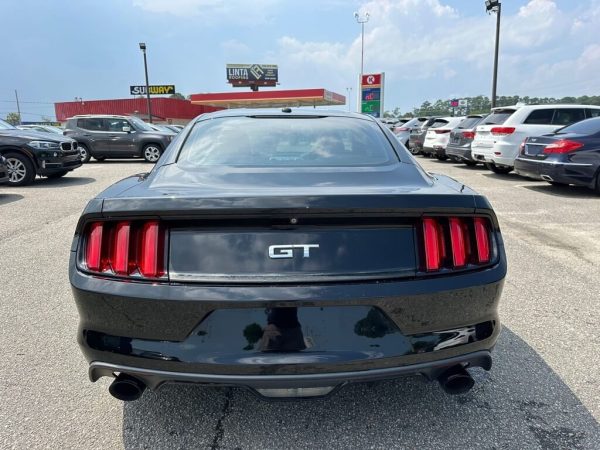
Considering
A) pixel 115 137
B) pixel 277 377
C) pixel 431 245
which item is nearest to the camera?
pixel 277 377

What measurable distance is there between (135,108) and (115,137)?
42.5 meters

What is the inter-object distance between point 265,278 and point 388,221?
57cm

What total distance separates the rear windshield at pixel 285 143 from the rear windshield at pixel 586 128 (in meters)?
7.55

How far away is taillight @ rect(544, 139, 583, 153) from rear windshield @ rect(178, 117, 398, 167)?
7.16 m

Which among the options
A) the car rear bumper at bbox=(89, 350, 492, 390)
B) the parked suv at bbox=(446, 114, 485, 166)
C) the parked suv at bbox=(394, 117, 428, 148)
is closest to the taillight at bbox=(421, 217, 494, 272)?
the car rear bumper at bbox=(89, 350, 492, 390)

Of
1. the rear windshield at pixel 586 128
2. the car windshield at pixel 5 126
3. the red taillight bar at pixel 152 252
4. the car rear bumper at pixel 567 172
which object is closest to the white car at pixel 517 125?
the rear windshield at pixel 586 128

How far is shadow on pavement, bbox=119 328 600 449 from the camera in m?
2.14

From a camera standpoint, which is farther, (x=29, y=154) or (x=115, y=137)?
(x=115, y=137)

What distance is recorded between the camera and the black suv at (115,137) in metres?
16.5

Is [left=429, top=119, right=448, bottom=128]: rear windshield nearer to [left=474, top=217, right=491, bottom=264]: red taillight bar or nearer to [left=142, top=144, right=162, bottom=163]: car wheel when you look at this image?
[left=142, top=144, right=162, bottom=163]: car wheel

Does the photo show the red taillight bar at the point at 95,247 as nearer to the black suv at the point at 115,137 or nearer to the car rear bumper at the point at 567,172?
the car rear bumper at the point at 567,172

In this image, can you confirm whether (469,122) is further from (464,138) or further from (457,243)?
(457,243)

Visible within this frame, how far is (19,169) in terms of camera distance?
1023 centimetres

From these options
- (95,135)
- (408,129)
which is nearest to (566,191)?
(408,129)
